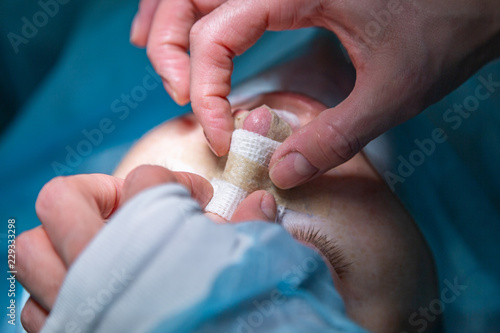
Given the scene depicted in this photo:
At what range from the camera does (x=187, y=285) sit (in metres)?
0.47

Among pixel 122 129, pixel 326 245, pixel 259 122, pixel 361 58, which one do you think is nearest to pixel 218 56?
pixel 259 122

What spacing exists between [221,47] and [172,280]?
581mm

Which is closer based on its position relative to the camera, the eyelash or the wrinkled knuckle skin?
the wrinkled knuckle skin

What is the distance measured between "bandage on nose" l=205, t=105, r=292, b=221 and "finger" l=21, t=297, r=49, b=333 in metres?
0.33

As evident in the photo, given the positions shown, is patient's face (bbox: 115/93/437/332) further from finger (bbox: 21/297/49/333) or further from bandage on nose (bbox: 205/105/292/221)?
finger (bbox: 21/297/49/333)

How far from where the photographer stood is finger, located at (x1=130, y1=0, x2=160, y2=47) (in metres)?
1.24

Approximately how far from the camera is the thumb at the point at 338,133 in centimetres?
74

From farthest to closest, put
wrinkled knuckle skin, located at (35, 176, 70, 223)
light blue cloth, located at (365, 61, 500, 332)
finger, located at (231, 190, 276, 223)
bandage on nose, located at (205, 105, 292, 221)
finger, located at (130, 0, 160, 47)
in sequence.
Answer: finger, located at (130, 0, 160, 47) < light blue cloth, located at (365, 61, 500, 332) < bandage on nose, located at (205, 105, 292, 221) < finger, located at (231, 190, 276, 223) < wrinkled knuckle skin, located at (35, 176, 70, 223)

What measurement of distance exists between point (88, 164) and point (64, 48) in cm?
40

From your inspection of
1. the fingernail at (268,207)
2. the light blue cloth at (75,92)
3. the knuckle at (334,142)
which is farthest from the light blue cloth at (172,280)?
the light blue cloth at (75,92)

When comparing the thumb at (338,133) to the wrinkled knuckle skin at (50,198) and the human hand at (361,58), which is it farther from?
the wrinkled knuckle skin at (50,198)

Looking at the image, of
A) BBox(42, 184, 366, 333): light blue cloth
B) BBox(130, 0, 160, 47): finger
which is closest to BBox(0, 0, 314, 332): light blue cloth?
BBox(130, 0, 160, 47): finger

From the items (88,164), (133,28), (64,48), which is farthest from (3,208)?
(133,28)

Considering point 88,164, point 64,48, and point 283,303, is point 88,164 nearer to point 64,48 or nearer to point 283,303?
point 64,48
